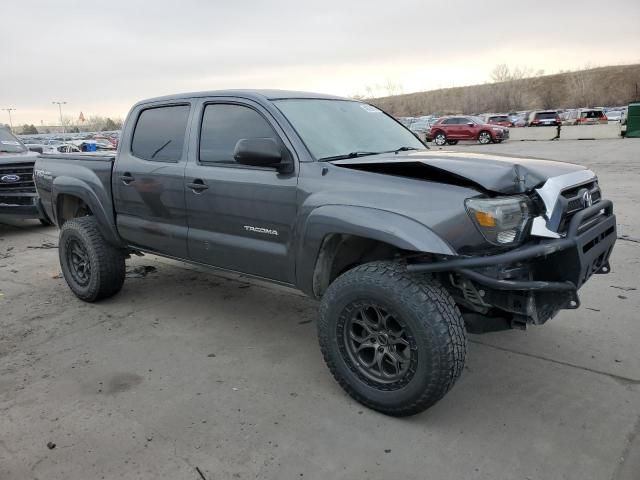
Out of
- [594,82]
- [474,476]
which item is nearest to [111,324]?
[474,476]

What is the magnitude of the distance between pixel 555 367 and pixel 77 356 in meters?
3.40

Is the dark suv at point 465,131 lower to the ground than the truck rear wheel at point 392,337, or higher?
higher

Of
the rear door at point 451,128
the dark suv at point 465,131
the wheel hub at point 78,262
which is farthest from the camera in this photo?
the rear door at point 451,128

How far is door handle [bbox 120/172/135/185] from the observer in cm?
443

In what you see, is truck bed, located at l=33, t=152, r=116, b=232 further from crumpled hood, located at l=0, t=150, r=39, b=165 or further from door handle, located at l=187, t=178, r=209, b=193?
crumpled hood, located at l=0, t=150, r=39, b=165

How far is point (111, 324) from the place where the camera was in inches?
175

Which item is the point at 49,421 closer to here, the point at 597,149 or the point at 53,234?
the point at 53,234

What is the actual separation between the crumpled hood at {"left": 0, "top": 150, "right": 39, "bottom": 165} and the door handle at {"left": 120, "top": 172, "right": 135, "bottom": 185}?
5.35 meters

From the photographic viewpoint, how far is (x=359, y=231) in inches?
114

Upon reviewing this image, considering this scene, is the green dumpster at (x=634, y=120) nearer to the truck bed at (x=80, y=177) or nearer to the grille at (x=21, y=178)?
the grille at (x=21, y=178)

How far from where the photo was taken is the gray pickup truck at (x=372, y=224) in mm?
2689

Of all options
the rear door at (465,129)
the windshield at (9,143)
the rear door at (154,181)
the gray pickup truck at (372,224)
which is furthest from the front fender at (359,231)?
the rear door at (465,129)

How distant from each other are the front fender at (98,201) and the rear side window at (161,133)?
537mm

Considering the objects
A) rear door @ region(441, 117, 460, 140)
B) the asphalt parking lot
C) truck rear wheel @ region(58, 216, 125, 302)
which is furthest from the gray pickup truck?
rear door @ region(441, 117, 460, 140)
